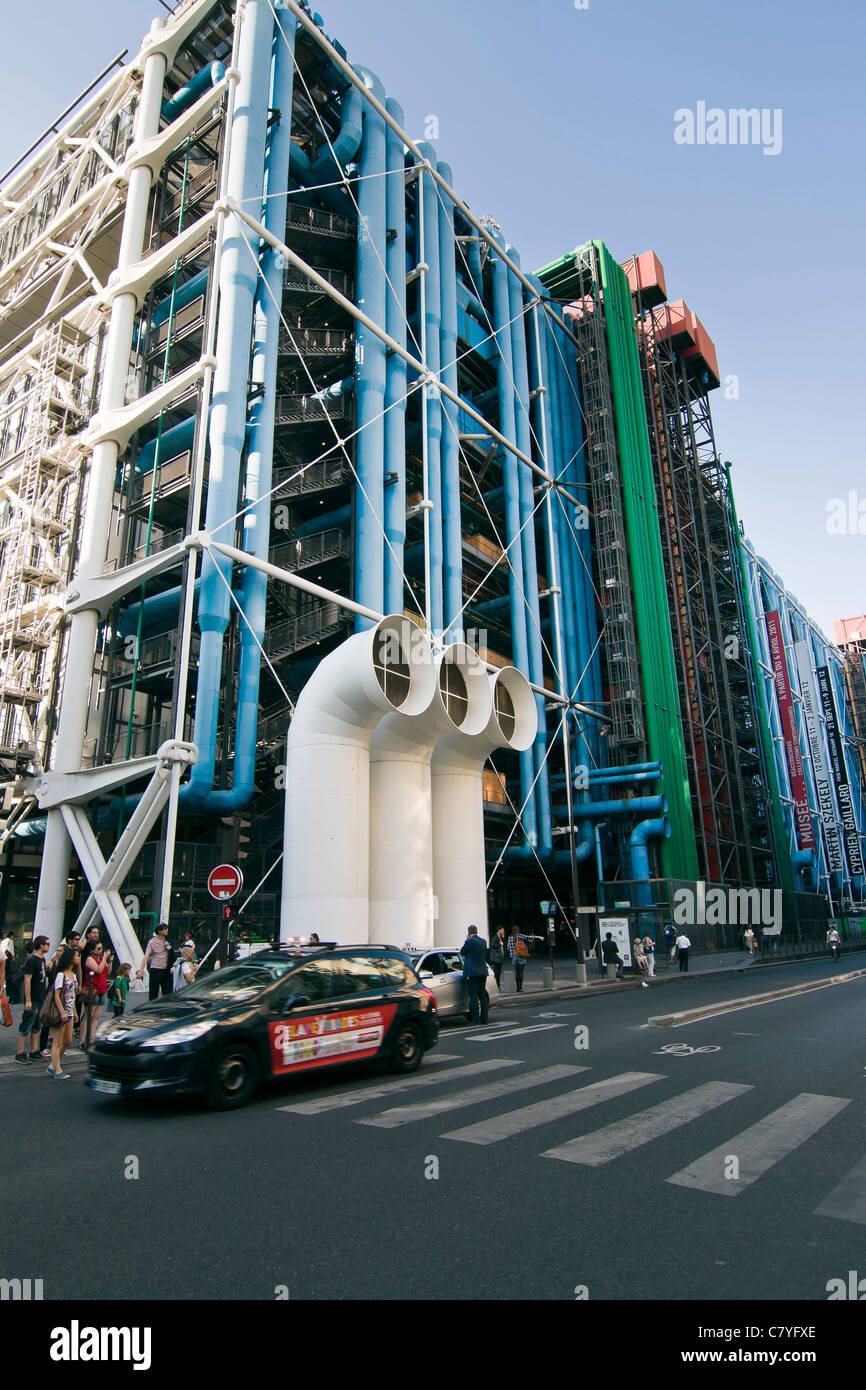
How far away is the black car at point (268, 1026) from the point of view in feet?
24.5

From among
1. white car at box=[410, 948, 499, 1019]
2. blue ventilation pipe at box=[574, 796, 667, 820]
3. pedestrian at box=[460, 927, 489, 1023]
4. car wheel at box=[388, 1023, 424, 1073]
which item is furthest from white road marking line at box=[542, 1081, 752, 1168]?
blue ventilation pipe at box=[574, 796, 667, 820]

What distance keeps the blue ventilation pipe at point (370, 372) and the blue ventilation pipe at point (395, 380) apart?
0.36 meters

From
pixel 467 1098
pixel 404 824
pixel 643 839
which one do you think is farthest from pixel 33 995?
pixel 643 839

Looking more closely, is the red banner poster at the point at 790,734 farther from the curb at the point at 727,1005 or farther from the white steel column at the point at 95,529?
the white steel column at the point at 95,529

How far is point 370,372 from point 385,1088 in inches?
1009

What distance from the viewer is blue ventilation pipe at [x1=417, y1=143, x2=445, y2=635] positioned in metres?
→ 30.5

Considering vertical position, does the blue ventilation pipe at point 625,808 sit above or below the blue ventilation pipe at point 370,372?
below

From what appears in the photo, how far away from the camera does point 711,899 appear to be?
124ft

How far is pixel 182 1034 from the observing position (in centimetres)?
755

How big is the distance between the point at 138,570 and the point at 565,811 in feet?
75.1

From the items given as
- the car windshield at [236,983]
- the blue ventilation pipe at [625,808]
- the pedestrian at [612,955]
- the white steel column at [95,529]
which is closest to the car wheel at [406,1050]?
the car windshield at [236,983]

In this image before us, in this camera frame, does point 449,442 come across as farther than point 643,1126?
Yes

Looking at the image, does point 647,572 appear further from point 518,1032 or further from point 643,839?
point 518,1032
